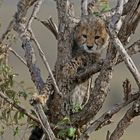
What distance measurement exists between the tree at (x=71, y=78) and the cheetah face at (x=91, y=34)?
42 millimetres

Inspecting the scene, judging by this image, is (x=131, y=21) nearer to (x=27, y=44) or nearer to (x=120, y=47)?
(x=120, y=47)

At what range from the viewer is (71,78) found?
1.75 m

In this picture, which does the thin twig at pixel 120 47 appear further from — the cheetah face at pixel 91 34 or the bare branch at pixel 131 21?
the cheetah face at pixel 91 34

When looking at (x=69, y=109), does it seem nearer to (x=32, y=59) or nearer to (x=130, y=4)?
(x=32, y=59)

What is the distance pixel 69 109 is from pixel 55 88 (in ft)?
0.43

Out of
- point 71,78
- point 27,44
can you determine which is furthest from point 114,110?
point 27,44

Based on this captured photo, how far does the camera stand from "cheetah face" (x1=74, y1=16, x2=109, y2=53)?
202cm

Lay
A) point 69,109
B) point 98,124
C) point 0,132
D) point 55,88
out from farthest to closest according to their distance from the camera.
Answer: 1. point 0,132
2. point 69,109
3. point 55,88
4. point 98,124

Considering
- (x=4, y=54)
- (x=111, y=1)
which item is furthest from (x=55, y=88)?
(x=111, y=1)

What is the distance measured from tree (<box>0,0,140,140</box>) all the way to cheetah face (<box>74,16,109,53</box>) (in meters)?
0.04

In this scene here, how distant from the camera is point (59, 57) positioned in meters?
1.73

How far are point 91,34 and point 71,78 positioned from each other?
398mm

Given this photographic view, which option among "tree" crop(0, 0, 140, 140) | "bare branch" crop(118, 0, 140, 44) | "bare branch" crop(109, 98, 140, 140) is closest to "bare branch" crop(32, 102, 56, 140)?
"tree" crop(0, 0, 140, 140)

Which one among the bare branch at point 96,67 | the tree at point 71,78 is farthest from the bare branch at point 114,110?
the bare branch at point 96,67
